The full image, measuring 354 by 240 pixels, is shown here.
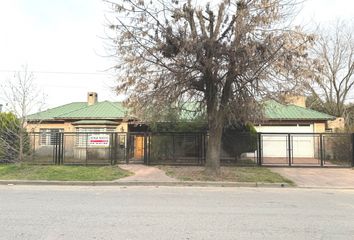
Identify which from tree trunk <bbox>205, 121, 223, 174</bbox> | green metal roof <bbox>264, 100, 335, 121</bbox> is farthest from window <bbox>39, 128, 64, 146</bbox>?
green metal roof <bbox>264, 100, 335, 121</bbox>

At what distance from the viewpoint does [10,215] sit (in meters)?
7.85

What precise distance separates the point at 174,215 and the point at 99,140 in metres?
12.8

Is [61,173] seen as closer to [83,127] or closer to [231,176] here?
[231,176]

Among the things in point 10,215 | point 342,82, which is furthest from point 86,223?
point 342,82

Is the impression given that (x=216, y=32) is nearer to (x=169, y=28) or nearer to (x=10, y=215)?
(x=169, y=28)

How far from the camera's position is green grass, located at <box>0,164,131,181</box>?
1545 centimetres

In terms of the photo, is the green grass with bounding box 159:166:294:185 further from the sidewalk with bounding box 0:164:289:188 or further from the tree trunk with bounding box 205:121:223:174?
the sidewalk with bounding box 0:164:289:188

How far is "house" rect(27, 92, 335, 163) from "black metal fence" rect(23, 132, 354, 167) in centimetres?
5

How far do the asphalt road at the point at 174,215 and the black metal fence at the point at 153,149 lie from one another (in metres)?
7.92

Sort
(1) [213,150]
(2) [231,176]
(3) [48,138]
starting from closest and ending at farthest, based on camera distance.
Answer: (2) [231,176] < (1) [213,150] < (3) [48,138]

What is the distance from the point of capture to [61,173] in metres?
16.2

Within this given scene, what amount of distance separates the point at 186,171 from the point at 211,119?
291 cm

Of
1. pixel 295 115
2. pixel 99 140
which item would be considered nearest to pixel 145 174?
pixel 99 140

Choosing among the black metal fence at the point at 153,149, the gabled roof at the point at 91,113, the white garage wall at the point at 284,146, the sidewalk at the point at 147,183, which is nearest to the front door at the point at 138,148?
the black metal fence at the point at 153,149
